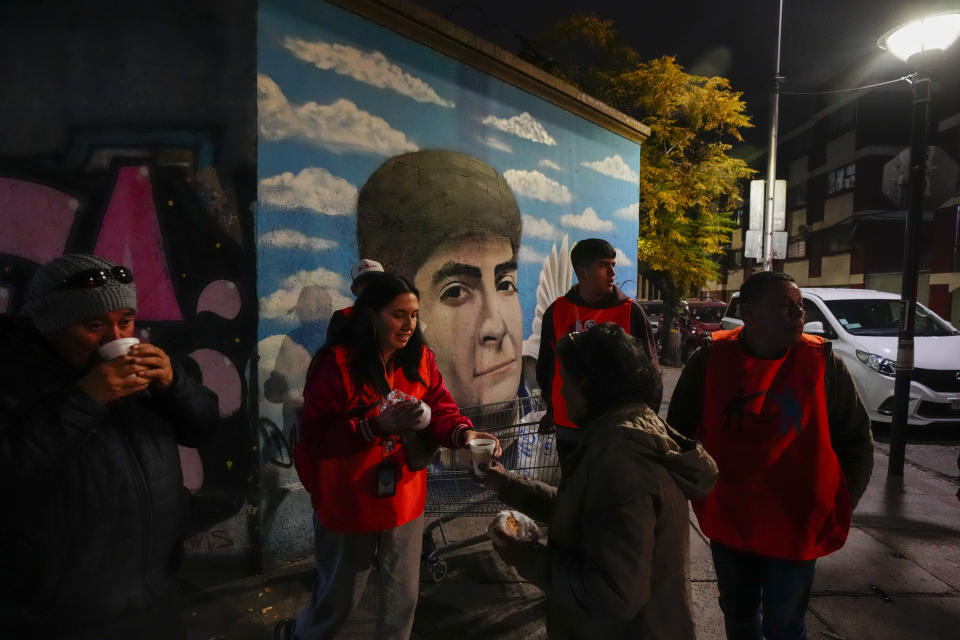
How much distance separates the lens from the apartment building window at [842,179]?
32388 millimetres

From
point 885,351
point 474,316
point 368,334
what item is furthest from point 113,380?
point 885,351

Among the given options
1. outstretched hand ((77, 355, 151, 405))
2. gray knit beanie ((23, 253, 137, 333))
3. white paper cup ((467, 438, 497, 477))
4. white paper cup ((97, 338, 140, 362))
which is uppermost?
gray knit beanie ((23, 253, 137, 333))

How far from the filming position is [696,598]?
3600 millimetres

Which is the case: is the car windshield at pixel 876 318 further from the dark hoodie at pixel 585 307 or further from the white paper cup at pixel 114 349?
the white paper cup at pixel 114 349

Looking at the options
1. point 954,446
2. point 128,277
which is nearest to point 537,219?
point 128,277

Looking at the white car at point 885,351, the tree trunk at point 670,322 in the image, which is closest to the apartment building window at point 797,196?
the tree trunk at point 670,322

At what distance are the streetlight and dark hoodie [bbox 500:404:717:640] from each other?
19.1 ft

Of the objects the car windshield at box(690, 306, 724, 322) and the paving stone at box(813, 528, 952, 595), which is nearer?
the paving stone at box(813, 528, 952, 595)

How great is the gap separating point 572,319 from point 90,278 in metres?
2.96

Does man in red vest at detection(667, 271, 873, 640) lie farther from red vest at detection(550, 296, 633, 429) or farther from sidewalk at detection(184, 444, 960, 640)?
red vest at detection(550, 296, 633, 429)

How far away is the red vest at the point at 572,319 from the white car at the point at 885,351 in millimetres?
4295

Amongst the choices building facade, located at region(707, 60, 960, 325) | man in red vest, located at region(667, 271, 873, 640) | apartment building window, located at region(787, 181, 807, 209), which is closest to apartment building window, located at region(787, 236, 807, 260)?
building facade, located at region(707, 60, 960, 325)

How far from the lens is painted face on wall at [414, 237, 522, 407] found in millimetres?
5395

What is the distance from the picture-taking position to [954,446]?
7.23m
